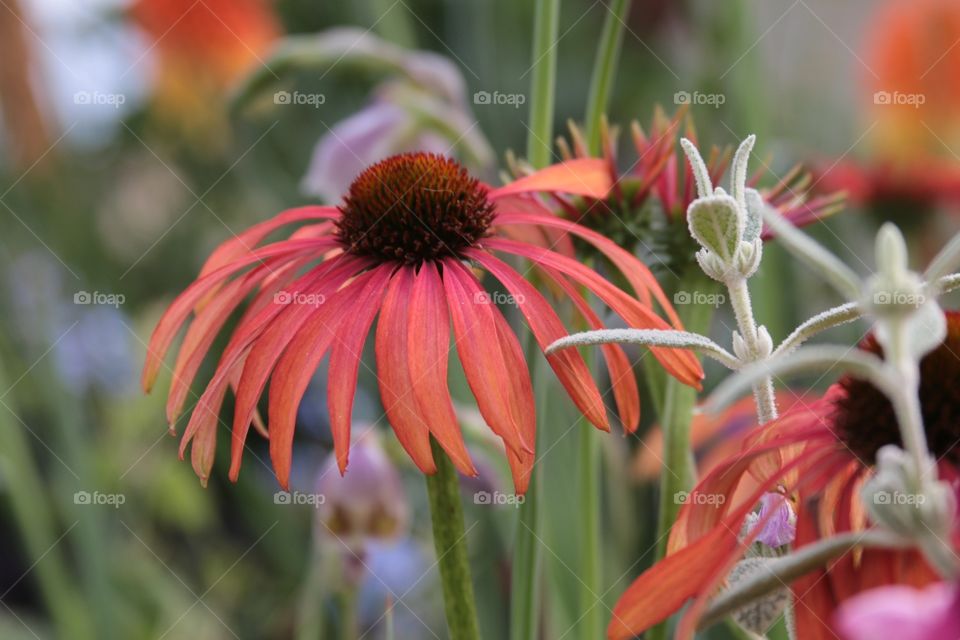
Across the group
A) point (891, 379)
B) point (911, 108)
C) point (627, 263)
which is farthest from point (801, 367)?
point (911, 108)

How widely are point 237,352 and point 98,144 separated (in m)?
0.95

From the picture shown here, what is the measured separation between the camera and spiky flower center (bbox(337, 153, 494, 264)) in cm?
32

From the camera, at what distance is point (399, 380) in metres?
0.26

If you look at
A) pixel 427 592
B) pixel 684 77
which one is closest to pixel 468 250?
pixel 427 592

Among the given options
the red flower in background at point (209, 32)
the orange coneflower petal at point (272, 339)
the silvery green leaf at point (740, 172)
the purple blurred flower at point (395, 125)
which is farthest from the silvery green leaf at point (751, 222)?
the red flower in background at point (209, 32)

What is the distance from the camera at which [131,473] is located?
78cm

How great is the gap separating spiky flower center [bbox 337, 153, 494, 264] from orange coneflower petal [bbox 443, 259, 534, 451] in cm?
4

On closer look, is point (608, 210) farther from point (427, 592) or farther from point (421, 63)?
point (427, 592)

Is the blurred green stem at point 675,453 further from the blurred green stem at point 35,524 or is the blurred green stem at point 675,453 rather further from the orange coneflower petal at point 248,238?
the blurred green stem at point 35,524

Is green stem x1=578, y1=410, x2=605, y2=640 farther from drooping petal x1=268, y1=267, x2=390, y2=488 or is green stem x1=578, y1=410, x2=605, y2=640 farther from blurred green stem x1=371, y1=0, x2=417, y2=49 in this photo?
blurred green stem x1=371, y1=0, x2=417, y2=49

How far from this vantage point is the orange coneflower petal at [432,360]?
24 cm

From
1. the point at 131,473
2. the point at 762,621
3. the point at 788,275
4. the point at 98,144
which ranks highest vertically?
the point at 98,144

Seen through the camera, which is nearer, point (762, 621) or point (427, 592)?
point (762, 621)

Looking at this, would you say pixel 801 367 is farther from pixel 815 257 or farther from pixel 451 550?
pixel 451 550
